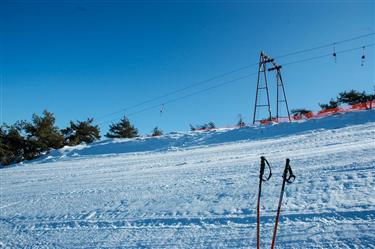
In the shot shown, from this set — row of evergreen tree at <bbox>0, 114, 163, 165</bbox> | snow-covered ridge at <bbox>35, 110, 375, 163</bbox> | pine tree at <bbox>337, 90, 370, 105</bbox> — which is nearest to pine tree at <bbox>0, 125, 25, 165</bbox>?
row of evergreen tree at <bbox>0, 114, 163, 165</bbox>

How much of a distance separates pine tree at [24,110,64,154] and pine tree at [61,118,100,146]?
3.59 meters

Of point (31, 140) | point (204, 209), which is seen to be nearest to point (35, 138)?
point (31, 140)

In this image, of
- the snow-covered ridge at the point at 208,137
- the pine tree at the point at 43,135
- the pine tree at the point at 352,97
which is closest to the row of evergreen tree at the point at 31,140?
the pine tree at the point at 43,135

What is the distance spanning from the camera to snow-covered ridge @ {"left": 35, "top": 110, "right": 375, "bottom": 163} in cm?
1698

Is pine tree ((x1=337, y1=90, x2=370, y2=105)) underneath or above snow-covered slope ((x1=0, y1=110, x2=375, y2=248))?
above

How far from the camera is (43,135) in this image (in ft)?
99.5

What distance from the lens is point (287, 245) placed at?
355 cm

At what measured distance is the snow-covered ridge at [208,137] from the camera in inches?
669

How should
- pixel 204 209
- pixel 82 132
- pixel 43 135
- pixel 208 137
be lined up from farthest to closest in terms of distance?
pixel 82 132, pixel 43 135, pixel 208 137, pixel 204 209

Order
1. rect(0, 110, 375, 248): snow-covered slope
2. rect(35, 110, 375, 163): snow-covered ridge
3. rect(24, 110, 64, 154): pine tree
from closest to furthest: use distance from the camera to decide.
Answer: rect(0, 110, 375, 248): snow-covered slope, rect(35, 110, 375, 163): snow-covered ridge, rect(24, 110, 64, 154): pine tree

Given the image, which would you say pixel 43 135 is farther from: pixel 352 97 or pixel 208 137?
pixel 352 97

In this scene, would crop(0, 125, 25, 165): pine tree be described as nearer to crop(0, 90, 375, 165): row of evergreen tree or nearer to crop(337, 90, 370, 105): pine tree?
crop(0, 90, 375, 165): row of evergreen tree

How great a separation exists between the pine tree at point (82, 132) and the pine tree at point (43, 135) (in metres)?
3.59

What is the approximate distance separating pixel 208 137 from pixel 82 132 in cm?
2247
